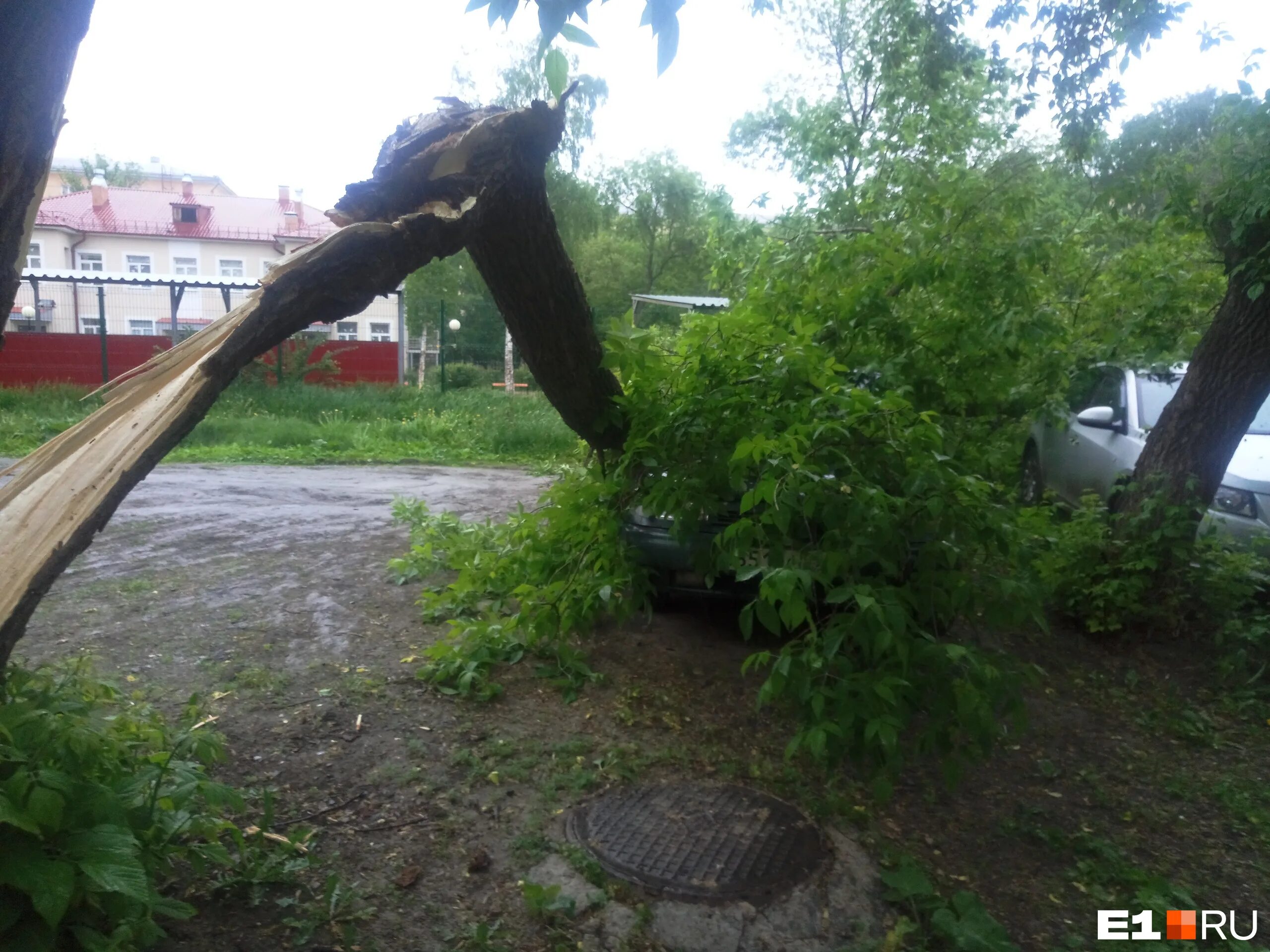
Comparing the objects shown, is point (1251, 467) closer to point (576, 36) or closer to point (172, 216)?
point (576, 36)

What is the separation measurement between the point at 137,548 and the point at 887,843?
17.6 feet

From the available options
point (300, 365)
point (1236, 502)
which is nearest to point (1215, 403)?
point (1236, 502)

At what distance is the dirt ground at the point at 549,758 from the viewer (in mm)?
3199

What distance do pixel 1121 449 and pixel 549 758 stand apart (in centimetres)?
520

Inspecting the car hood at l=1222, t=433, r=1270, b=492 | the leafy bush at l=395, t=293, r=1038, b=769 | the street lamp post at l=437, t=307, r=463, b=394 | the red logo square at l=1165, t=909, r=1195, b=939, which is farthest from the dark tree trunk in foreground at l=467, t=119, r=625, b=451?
the street lamp post at l=437, t=307, r=463, b=394

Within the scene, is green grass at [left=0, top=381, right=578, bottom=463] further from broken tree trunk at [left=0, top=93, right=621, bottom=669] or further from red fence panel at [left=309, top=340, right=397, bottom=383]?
broken tree trunk at [left=0, top=93, right=621, bottom=669]

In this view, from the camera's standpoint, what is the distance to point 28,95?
2.13 metres

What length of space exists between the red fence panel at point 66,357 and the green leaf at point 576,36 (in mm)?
17026

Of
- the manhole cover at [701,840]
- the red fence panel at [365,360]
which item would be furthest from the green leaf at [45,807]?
the red fence panel at [365,360]

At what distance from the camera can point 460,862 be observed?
10.7 ft

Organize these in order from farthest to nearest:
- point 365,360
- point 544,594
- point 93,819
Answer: point 365,360 < point 544,594 < point 93,819

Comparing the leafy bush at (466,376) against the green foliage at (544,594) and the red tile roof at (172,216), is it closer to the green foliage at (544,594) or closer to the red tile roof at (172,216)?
the green foliage at (544,594)

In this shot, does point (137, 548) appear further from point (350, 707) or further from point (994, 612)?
point (994, 612)

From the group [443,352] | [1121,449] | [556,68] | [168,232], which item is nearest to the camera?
[556,68]
